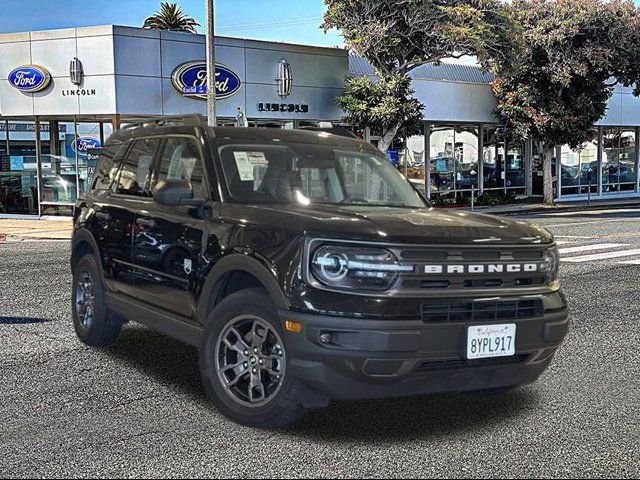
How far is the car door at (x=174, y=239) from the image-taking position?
17.2ft

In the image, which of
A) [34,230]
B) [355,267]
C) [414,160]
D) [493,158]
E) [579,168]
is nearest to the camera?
[355,267]

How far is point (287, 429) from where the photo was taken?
4.62m

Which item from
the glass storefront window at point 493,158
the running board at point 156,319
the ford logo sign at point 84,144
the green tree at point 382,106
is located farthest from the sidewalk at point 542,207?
the running board at point 156,319

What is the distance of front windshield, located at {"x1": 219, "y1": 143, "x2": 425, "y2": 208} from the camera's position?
5.36 meters

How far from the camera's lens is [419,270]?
4289 millimetres

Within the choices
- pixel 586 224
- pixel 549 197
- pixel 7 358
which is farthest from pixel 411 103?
pixel 7 358

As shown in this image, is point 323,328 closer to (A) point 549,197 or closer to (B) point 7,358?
(B) point 7,358

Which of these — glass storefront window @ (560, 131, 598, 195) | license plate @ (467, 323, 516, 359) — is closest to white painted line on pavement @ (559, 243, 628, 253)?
license plate @ (467, 323, 516, 359)

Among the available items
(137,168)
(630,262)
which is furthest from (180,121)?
(630,262)

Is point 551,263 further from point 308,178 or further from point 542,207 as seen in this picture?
point 542,207

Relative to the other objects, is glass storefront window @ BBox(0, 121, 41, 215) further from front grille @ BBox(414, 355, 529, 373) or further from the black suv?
front grille @ BBox(414, 355, 529, 373)

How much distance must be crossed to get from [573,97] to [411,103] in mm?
8060

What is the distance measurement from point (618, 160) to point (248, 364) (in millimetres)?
39157

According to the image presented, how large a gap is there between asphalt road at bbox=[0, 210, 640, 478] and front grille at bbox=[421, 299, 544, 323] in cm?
74
